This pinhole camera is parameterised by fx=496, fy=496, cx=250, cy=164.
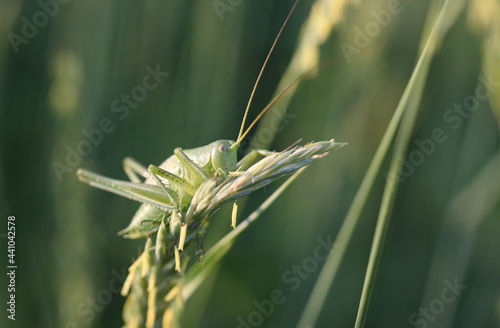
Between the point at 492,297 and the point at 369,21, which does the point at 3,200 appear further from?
the point at 492,297

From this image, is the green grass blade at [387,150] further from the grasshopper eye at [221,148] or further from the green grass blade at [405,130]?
the grasshopper eye at [221,148]

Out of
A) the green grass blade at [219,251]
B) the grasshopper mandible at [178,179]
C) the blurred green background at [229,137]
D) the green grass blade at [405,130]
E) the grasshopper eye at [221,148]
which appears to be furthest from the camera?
the blurred green background at [229,137]

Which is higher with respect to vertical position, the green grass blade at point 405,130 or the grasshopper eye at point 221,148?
the grasshopper eye at point 221,148

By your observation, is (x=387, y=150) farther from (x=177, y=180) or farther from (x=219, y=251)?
(x=177, y=180)

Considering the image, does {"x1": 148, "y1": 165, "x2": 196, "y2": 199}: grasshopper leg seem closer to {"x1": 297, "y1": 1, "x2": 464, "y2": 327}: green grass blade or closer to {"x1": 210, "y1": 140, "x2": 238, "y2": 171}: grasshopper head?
{"x1": 210, "y1": 140, "x2": 238, "y2": 171}: grasshopper head

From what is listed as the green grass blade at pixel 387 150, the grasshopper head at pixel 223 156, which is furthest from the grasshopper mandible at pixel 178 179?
the green grass blade at pixel 387 150

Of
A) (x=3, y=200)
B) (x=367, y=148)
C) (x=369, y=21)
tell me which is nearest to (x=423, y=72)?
(x=369, y=21)
